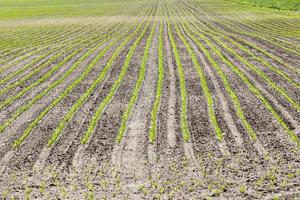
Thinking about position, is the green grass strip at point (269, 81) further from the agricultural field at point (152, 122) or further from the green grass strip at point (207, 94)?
the green grass strip at point (207, 94)

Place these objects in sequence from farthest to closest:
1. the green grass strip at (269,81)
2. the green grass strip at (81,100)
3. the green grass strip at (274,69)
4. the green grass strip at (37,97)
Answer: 1. the green grass strip at (274,69)
2. the green grass strip at (269,81)
3. the green grass strip at (37,97)
4. the green grass strip at (81,100)

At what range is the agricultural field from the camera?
933 centimetres

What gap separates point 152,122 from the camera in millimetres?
12867

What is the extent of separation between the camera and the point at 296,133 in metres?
11.6

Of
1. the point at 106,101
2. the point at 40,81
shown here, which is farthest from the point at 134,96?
the point at 40,81

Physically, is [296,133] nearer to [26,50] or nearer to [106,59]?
[106,59]

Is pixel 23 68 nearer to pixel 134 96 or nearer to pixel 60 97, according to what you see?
pixel 60 97

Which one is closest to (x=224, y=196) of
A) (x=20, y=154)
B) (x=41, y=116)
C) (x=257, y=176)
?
(x=257, y=176)

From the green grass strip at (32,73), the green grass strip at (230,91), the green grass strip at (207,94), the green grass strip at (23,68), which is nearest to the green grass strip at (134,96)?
the green grass strip at (207,94)

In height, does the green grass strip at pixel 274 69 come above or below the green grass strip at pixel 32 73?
above

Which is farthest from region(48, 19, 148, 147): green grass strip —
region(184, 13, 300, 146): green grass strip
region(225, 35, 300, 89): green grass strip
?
region(225, 35, 300, 89): green grass strip

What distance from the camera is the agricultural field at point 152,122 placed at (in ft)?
30.6

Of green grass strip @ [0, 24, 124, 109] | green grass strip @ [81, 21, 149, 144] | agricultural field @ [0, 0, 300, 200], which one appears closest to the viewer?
agricultural field @ [0, 0, 300, 200]

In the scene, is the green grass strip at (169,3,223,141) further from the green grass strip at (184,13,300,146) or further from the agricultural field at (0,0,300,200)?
the green grass strip at (184,13,300,146)
